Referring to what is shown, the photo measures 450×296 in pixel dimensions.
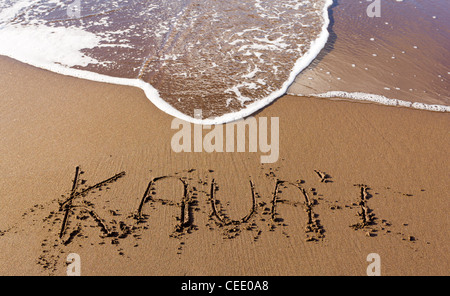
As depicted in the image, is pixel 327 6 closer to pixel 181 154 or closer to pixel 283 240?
pixel 181 154

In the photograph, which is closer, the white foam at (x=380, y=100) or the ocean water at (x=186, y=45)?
the white foam at (x=380, y=100)

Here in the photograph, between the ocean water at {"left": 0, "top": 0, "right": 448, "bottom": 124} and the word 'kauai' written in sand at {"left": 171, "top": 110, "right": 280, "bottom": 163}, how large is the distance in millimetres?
213

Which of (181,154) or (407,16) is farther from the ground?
(407,16)

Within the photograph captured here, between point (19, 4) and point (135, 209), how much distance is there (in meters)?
9.01

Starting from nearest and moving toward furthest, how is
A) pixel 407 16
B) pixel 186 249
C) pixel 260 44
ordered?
pixel 186 249 < pixel 260 44 < pixel 407 16

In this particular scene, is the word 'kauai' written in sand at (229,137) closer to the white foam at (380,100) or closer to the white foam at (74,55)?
the white foam at (74,55)

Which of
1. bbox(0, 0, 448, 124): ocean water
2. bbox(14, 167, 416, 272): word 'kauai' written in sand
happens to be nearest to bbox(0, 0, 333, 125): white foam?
bbox(0, 0, 448, 124): ocean water

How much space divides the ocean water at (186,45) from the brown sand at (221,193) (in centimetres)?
71

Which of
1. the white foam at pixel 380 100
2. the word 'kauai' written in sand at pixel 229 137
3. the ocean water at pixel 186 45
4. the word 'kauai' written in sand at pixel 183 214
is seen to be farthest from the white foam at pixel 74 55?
the word 'kauai' written in sand at pixel 183 214

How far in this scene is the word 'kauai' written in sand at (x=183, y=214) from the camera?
346cm

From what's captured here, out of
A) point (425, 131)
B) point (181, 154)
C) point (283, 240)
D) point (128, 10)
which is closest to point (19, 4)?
point (128, 10)

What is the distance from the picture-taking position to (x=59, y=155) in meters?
4.34

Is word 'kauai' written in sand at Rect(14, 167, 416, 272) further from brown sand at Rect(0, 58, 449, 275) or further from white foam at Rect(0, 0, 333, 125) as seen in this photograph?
white foam at Rect(0, 0, 333, 125)

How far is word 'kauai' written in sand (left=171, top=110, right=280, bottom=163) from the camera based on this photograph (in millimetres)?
4566
